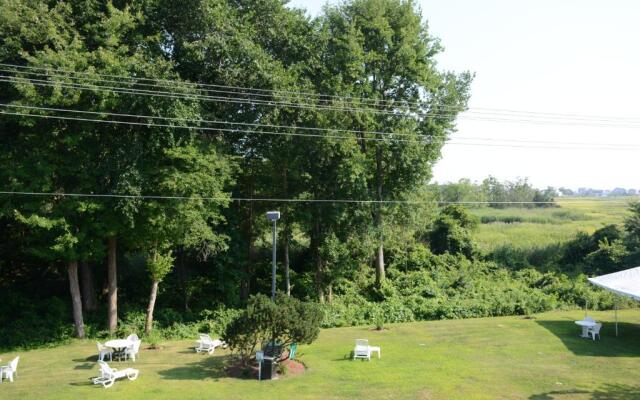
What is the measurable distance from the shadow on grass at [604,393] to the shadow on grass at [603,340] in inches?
154

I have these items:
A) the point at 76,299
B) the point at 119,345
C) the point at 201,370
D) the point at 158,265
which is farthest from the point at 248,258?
the point at 201,370

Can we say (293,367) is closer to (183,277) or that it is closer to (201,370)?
(201,370)

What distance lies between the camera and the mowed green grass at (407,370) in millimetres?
15000

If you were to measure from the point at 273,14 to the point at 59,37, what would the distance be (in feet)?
36.2

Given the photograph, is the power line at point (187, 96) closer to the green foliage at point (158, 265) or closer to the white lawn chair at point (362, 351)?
the green foliage at point (158, 265)

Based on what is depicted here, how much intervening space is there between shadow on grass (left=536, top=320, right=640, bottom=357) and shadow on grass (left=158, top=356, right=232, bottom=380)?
13.0 metres

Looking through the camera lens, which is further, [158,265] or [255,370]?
[158,265]

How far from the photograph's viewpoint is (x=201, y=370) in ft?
58.0

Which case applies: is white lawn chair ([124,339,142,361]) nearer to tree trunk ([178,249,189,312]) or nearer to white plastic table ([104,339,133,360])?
white plastic table ([104,339,133,360])

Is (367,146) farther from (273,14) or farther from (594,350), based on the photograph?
(594,350)

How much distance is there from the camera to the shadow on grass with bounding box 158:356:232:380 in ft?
55.5

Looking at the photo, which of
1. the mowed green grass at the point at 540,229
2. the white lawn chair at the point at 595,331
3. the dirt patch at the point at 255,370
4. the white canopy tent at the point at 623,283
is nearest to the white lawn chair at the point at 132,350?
the dirt patch at the point at 255,370

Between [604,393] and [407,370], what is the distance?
5.79 metres

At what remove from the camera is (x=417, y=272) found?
33.2 m
